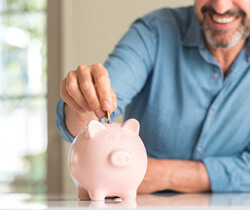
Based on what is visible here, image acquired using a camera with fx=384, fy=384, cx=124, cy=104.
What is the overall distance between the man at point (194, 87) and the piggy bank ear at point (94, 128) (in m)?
0.41

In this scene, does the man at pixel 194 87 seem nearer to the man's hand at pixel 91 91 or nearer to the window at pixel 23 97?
the man's hand at pixel 91 91

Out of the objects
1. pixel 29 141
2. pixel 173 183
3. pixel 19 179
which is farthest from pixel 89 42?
pixel 173 183

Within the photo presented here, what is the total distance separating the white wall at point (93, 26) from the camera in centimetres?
245

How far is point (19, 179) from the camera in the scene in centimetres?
285

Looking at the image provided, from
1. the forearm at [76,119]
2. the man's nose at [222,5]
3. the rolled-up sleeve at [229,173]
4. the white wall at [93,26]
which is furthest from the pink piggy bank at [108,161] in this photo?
the white wall at [93,26]

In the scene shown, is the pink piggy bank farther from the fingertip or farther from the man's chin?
the man's chin

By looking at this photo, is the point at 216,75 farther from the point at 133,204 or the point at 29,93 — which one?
the point at 29,93

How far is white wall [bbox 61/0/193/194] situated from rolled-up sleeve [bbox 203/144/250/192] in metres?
1.42

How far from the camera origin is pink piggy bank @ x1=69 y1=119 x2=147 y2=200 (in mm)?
684

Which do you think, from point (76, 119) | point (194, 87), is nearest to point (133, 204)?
point (76, 119)

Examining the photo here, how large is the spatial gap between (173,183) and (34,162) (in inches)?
75.7

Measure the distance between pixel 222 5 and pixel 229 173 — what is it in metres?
0.52

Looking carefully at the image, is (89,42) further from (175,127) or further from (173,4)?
(175,127)

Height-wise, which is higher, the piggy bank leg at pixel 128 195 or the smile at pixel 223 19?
the smile at pixel 223 19
